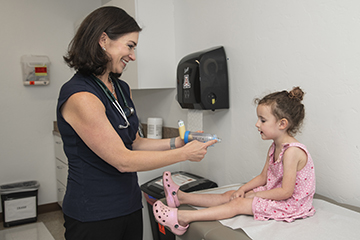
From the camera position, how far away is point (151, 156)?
1261 millimetres

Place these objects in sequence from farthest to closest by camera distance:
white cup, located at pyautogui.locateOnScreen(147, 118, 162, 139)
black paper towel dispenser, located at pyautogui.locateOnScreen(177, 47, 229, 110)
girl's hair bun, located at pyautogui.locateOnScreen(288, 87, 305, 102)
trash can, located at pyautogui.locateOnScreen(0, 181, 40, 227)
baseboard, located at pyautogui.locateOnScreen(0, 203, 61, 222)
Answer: baseboard, located at pyautogui.locateOnScreen(0, 203, 61, 222), trash can, located at pyautogui.locateOnScreen(0, 181, 40, 227), white cup, located at pyautogui.locateOnScreen(147, 118, 162, 139), black paper towel dispenser, located at pyautogui.locateOnScreen(177, 47, 229, 110), girl's hair bun, located at pyautogui.locateOnScreen(288, 87, 305, 102)

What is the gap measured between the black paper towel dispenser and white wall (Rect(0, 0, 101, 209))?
Result: 6.98 ft

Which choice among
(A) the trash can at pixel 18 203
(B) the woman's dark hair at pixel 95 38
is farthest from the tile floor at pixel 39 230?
(B) the woman's dark hair at pixel 95 38

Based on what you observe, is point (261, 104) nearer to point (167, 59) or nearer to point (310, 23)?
point (310, 23)

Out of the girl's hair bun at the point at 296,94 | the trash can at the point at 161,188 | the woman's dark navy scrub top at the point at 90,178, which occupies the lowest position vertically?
the trash can at the point at 161,188

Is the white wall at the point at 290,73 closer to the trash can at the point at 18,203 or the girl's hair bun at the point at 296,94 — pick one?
the girl's hair bun at the point at 296,94

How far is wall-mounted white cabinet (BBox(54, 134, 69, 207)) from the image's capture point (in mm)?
3383

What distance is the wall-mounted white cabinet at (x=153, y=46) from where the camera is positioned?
255 centimetres

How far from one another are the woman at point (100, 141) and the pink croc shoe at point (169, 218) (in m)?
0.13

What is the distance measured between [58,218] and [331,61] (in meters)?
3.15

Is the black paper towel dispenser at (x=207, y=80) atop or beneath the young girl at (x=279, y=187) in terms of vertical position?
atop

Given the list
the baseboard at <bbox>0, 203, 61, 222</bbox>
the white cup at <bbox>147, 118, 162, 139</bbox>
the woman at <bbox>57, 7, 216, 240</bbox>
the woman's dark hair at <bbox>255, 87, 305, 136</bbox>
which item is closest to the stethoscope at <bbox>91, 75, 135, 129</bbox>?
the woman at <bbox>57, 7, 216, 240</bbox>

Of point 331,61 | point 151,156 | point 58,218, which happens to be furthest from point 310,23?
point 58,218

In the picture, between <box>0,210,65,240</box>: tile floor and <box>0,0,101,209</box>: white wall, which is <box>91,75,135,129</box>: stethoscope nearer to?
<box>0,210,65,240</box>: tile floor
